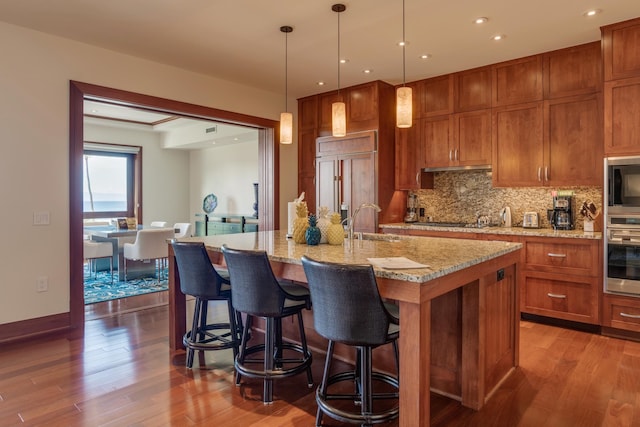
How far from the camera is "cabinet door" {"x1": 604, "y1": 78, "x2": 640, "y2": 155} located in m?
3.36

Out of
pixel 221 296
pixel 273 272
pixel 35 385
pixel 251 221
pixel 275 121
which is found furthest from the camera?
pixel 251 221

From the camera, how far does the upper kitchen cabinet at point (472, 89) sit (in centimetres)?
448

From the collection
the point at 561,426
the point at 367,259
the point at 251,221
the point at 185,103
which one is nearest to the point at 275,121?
the point at 185,103

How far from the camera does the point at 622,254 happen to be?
11.2ft

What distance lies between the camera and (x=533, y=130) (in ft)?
13.7

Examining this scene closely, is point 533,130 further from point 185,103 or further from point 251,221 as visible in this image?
point 251,221

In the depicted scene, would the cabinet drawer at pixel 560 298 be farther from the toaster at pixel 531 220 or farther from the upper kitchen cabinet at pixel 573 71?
the upper kitchen cabinet at pixel 573 71

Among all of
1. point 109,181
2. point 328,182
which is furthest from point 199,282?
point 109,181

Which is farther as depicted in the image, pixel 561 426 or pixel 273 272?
pixel 273 272

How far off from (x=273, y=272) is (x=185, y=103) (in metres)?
2.96

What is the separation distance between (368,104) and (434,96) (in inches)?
31.8

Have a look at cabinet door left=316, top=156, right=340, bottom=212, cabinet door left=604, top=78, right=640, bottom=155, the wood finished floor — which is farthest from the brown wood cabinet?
cabinet door left=316, top=156, right=340, bottom=212

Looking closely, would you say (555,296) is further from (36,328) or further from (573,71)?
(36,328)

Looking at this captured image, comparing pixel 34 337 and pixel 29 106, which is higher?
pixel 29 106
